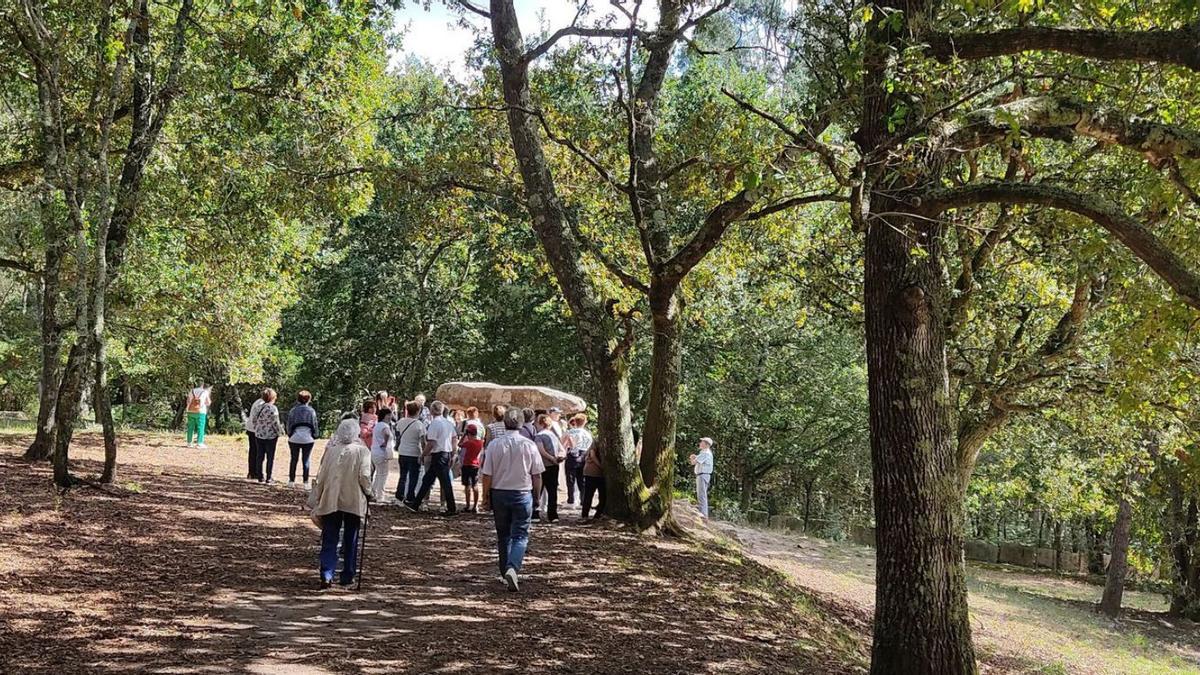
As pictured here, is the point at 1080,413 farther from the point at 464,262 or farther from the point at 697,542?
the point at 464,262

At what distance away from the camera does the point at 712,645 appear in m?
7.63

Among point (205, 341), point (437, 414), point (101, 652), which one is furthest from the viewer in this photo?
point (205, 341)

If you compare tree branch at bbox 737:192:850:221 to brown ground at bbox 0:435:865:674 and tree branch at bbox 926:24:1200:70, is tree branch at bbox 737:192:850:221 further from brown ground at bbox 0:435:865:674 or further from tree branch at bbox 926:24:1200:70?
brown ground at bbox 0:435:865:674

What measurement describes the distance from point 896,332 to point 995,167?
804 cm

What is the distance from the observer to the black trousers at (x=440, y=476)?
12.1m

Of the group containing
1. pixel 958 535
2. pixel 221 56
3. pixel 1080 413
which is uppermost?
pixel 221 56

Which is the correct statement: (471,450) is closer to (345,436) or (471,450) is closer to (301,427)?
(301,427)

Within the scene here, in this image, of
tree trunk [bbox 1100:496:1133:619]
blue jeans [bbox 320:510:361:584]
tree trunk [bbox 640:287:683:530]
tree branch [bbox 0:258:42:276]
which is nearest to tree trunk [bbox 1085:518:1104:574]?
tree trunk [bbox 1100:496:1133:619]

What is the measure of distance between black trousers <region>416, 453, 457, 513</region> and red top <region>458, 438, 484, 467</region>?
24cm

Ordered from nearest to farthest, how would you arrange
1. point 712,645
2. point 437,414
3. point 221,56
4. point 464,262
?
point 712,645 → point 221,56 → point 437,414 → point 464,262

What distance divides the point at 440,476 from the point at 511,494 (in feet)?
13.8

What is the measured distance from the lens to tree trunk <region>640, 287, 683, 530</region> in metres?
12.2

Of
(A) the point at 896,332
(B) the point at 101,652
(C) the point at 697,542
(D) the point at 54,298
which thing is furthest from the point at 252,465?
(A) the point at 896,332

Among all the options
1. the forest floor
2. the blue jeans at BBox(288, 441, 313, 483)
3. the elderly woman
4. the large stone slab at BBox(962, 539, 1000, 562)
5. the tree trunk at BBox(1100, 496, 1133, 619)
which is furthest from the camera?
the large stone slab at BBox(962, 539, 1000, 562)
